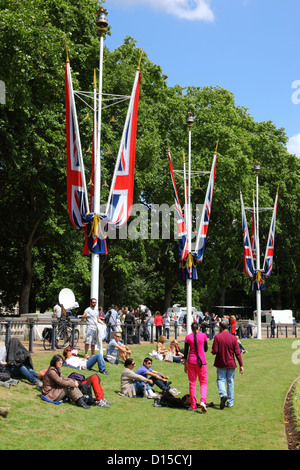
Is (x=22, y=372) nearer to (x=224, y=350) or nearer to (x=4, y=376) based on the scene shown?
(x=4, y=376)

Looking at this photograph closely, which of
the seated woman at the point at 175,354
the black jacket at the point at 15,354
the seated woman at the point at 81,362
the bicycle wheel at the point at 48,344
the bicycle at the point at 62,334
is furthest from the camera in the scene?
the seated woman at the point at 175,354

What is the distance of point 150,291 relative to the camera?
198 feet

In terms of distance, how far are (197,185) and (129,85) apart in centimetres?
1137

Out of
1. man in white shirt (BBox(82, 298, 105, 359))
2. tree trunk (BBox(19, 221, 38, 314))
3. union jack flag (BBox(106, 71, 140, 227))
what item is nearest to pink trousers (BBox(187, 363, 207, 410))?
man in white shirt (BBox(82, 298, 105, 359))

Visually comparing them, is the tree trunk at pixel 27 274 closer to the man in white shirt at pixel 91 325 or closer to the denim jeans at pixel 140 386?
the man in white shirt at pixel 91 325

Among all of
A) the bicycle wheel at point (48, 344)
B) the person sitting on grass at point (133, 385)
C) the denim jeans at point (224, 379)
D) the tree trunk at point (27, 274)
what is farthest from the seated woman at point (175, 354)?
the tree trunk at point (27, 274)

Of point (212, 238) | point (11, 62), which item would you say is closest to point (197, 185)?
point (212, 238)

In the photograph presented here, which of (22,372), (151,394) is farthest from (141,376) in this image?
(22,372)

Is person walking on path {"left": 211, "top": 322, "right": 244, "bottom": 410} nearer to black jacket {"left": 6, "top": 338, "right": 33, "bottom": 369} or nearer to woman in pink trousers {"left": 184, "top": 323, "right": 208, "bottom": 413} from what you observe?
woman in pink trousers {"left": 184, "top": 323, "right": 208, "bottom": 413}

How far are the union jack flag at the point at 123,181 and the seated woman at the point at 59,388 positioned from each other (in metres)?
7.85

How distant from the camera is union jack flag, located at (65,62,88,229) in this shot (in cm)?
1972

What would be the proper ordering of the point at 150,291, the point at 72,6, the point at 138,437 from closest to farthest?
the point at 138,437, the point at 72,6, the point at 150,291

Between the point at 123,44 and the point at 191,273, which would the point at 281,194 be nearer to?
the point at 123,44

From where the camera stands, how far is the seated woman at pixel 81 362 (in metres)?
16.3
